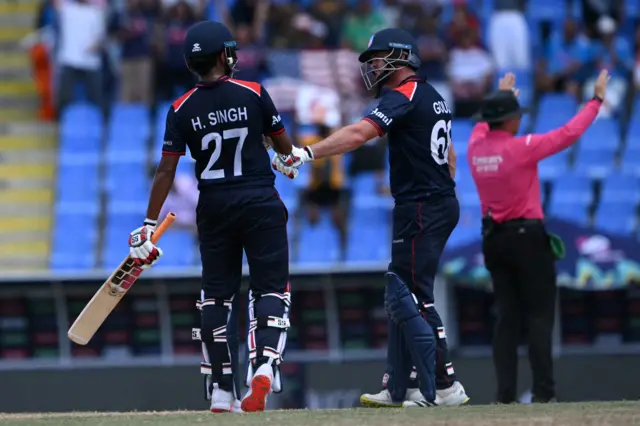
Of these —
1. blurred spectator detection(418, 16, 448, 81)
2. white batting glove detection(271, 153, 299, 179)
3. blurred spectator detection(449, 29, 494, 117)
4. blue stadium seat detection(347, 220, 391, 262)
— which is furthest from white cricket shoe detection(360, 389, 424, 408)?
blurred spectator detection(418, 16, 448, 81)

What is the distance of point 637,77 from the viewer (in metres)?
15.8

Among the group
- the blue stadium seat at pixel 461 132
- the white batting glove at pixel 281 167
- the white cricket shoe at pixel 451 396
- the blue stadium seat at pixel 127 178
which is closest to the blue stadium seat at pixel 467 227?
the blue stadium seat at pixel 461 132

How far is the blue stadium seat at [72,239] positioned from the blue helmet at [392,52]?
256 inches

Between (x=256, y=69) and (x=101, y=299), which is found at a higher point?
(x=256, y=69)

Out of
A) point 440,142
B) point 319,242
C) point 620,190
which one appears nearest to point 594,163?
point 620,190

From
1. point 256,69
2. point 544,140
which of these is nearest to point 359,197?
point 256,69

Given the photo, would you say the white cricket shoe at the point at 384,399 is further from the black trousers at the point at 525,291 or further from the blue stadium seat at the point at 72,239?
the blue stadium seat at the point at 72,239

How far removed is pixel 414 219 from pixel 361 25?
8677mm

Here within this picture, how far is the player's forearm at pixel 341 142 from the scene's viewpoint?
292 inches

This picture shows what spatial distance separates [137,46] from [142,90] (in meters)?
0.51

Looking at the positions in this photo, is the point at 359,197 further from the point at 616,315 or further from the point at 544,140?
the point at 544,140

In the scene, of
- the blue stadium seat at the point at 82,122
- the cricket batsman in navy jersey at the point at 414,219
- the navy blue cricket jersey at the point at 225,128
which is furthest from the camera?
the blue stadium seat at the point at 82,122

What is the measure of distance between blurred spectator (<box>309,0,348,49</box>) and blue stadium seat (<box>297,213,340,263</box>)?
279cm

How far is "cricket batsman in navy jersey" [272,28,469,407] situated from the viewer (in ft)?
25.7
